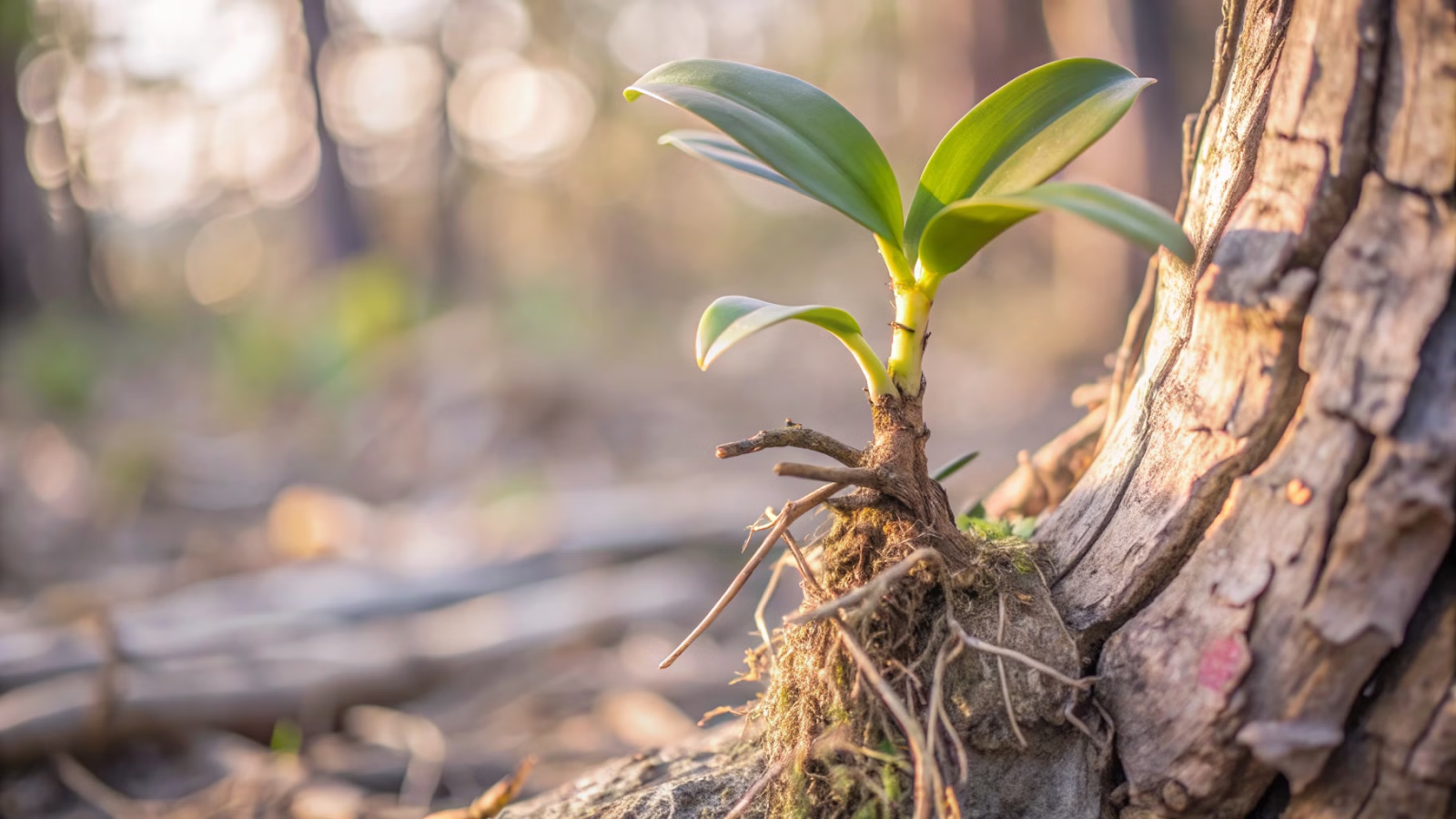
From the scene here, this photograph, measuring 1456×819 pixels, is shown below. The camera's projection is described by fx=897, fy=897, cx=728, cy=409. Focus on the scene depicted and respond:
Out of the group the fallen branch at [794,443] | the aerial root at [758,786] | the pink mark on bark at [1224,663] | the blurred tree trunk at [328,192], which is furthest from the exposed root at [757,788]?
the blurred tree trunk at [328,192]

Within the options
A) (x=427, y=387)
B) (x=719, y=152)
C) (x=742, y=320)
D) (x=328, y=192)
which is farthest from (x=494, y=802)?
→ (x=328, y=192)

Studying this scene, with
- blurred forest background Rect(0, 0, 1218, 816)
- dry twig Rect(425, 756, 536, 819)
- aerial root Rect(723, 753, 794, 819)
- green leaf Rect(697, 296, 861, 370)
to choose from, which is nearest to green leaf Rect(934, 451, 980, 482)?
green leaf Rect(697, 296, 861, 370)

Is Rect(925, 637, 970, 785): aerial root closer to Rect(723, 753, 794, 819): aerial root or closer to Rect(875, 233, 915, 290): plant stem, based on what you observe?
Rect(723, 753, 794, 819): aerial root

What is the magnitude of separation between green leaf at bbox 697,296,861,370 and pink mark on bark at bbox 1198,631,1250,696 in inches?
19.5

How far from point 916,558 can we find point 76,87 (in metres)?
17.0

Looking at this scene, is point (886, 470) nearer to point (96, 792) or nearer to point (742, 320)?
point (742, 320)

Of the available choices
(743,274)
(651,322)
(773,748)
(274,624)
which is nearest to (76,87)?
(651,322)

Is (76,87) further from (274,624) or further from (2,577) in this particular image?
(274,624)

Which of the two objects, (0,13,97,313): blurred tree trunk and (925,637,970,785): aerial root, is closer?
(925,637,970,785): aerial root

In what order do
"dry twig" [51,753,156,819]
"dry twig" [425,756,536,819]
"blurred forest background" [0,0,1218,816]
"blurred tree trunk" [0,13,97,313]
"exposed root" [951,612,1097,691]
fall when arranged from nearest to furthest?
"exposed root" [951,612,1097,691] < "dry twig" [425,756,536,819] < "dry twig" [51,753,156,819] < "blurred forest background" [0,0,1218,816] < "blurred tree trunk" [0,13,97,313]

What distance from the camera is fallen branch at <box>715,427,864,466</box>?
97 centimetres

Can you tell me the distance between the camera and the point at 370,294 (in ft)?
24.7

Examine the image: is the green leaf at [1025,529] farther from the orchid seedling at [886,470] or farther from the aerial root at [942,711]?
the aerial root at [942,711]

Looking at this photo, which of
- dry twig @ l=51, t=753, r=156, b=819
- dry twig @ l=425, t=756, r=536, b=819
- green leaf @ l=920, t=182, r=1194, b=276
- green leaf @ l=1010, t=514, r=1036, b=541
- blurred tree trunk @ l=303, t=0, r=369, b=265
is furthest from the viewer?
blurred tree trunk @ l=303, t=0, r=369, b=265
